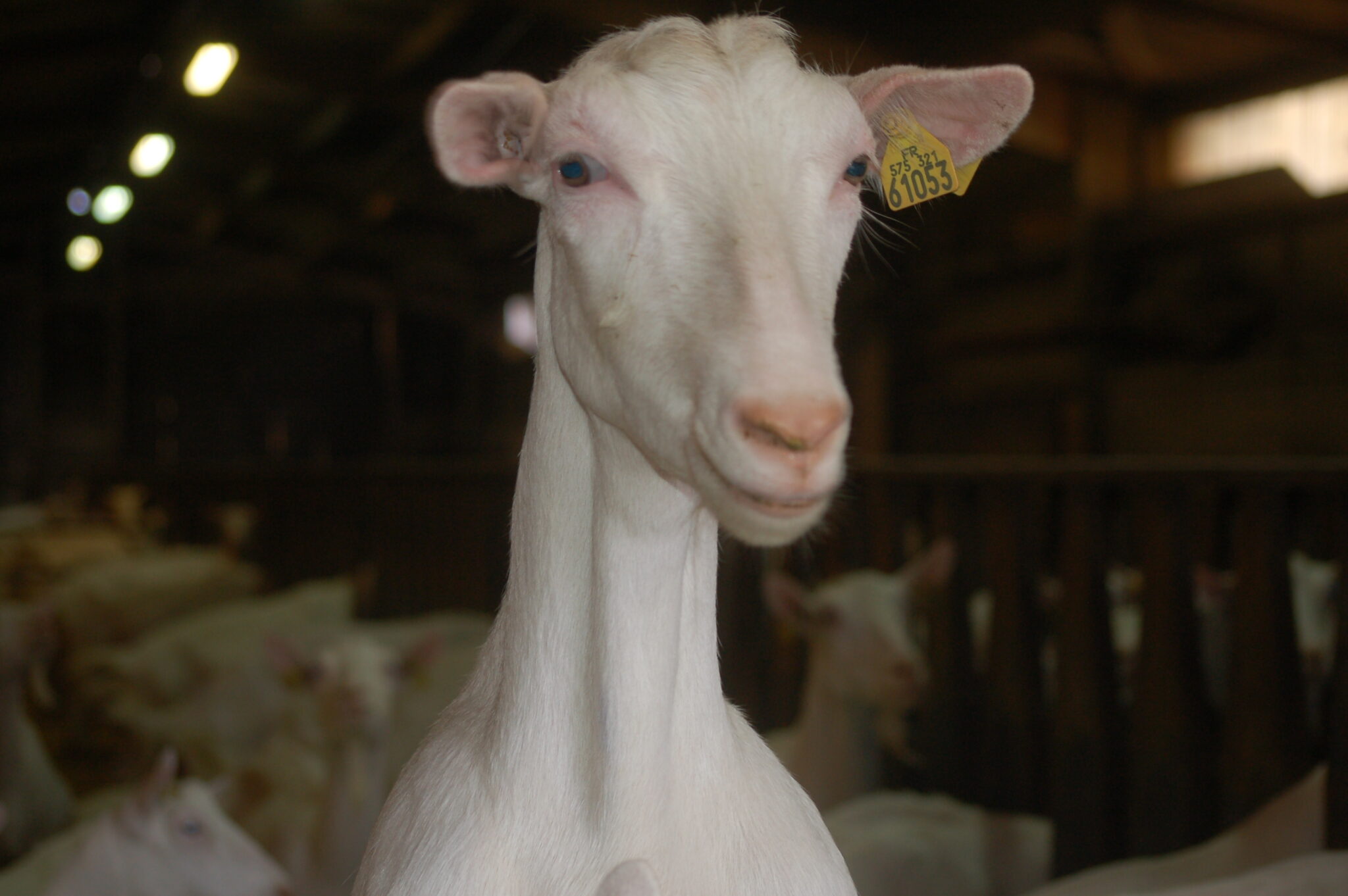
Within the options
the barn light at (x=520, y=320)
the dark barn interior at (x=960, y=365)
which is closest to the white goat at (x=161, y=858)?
the dark barn interior at (x=960, y=365)

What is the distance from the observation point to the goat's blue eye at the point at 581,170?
3.16 feet

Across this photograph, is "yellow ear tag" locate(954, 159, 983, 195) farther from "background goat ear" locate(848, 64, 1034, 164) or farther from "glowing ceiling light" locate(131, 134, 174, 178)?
"glowing ceiling light" locate(131, 134, 174, 178)

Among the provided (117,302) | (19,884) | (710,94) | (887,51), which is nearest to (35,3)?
(19,884)

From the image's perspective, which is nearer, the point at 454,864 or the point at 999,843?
the point at 454,864

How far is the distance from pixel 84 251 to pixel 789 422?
8.33 meters

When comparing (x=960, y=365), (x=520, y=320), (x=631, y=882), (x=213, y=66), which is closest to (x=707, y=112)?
(x=631, y=882)

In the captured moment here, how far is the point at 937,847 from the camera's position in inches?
101

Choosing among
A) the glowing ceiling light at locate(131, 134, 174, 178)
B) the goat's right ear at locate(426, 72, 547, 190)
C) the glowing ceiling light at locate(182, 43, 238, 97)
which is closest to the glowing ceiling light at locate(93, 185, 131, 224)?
the glowing ceiling light at locate(131, 134, 174, 178)

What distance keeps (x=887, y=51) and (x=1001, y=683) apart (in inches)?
74.4

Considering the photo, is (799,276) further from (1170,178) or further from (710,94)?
(1170,178)

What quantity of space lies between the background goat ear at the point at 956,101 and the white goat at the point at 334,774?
7.51ft

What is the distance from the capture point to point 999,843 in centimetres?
271

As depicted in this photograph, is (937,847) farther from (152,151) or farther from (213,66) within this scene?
(152,151)

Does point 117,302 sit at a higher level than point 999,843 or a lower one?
higher
